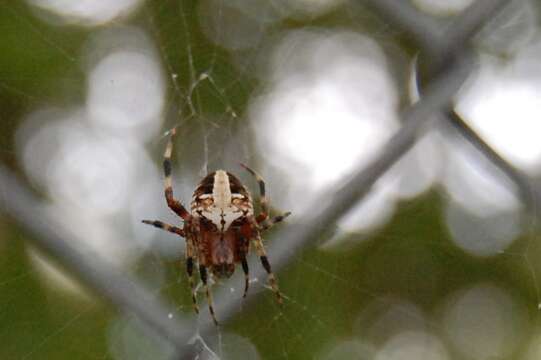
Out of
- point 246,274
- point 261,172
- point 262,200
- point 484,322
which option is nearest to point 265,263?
point 246,274

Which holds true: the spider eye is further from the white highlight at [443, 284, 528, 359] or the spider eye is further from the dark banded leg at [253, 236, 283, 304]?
the white highlight at [443, 284, 528, 359]

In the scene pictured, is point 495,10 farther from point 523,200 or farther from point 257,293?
point 257,293

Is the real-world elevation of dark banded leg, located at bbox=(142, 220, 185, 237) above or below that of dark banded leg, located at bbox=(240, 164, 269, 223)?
below

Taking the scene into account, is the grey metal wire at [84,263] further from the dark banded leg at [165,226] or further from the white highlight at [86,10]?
the white highlight at [86,10]

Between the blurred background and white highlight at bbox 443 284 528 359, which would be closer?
the blurred background

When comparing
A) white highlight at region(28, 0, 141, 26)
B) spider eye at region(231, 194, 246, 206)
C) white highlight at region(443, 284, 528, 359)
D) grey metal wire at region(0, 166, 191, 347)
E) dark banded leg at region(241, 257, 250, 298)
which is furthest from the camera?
white highlight at region(443, 284, 528, 359)

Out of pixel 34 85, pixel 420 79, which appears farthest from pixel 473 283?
pixel 34 85

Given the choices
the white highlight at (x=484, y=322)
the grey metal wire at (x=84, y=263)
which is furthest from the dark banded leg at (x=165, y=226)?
the white highlight at (x=484, y=322)

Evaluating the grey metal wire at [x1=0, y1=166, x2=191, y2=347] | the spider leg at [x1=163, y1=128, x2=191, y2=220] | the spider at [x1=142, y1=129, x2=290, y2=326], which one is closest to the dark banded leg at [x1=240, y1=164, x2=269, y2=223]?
the spider at [x1=142, y1=129, x2=290, y2=326]
